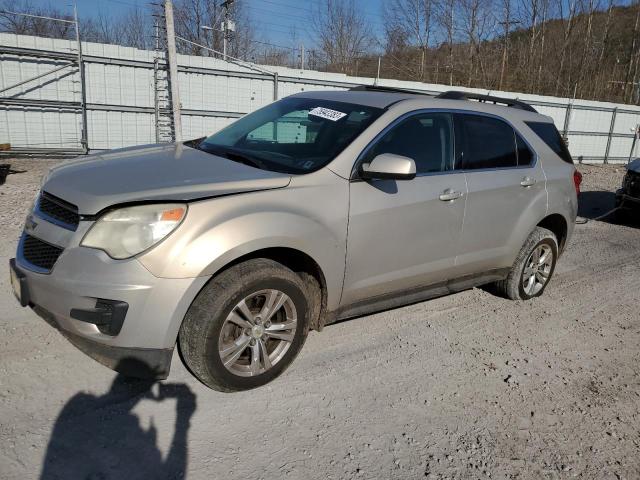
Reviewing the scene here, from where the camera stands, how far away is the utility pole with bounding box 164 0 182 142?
38.7ft

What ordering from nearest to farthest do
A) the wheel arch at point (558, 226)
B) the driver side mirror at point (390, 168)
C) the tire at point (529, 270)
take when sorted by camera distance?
the driver side mirror at point (390, 168) → the tire at point (529, 270) → the wheel arch at point (558, 226)

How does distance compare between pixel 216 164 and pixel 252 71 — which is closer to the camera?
pixel 216 164

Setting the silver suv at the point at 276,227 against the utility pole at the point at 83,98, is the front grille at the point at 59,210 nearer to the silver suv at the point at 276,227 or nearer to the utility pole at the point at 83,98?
the silver suv at the point at 276,227

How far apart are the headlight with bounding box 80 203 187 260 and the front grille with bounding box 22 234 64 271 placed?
0.23 meters

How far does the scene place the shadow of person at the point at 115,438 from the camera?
98.1 inches

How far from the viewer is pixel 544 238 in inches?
194

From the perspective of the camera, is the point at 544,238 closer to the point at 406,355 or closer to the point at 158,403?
the point at 406,355

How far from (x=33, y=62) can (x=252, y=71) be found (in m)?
5.20

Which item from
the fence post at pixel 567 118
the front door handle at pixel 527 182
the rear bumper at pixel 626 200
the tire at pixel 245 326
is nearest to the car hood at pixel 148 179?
the tire at pixel 245 326

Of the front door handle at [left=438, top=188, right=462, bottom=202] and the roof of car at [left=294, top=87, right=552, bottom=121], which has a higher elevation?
the roof of car at [left=294, top=87, right=552, bottom=121]

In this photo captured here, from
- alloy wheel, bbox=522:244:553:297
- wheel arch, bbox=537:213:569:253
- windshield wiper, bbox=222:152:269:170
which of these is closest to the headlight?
windshield wiper, bbox=222:152:269:170

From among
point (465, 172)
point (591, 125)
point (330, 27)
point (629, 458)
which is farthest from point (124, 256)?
point (330, 27)

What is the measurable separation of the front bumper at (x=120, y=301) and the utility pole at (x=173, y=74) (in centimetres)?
979

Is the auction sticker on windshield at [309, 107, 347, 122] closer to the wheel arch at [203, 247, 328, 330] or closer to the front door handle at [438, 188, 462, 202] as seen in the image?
the front door handle at [438, 188, 462, 202]
